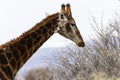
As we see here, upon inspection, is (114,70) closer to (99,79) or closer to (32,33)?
(99,79)

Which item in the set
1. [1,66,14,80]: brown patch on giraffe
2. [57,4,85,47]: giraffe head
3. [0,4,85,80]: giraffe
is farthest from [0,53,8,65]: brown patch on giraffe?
[57,4,85,47]: giraffe head

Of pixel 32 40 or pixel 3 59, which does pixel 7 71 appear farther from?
pixel 32 40

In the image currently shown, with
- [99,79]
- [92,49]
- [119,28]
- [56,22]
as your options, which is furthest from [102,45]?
[56,22]

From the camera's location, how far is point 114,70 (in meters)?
20.8

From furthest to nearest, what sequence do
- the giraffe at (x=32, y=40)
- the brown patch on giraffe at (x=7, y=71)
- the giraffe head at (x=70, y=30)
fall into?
the giraffe head at (x=70, y=30) < the giraffe at (x=32, y=40) < the brown patch on giraffe at (x=7, y=71)

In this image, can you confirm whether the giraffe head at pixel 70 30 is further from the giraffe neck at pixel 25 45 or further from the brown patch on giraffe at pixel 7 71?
the brown patch on giraffe at pixel 7 71

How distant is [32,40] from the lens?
43.3 ft

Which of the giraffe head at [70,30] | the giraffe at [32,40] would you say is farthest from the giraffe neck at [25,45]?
the giraffe head at [70,30]

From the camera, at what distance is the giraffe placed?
12492 millimetres

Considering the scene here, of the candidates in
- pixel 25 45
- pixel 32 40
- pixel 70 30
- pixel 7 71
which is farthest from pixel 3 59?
pixel 70 30

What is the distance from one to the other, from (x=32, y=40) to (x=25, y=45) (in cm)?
25

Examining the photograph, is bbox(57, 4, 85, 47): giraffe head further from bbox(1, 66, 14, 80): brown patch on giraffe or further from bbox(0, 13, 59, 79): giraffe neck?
bbox(1, 66, 14, 80): brown patch on giraffe

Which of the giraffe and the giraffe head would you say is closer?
the giraffe

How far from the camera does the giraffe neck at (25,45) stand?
12.6 meters
